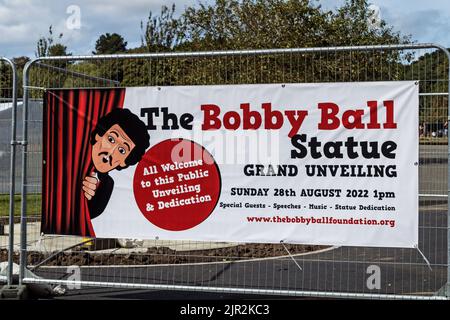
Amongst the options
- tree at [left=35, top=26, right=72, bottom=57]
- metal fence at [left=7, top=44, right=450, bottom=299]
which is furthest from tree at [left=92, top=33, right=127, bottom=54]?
metal fence at [left=7, top=44, right=450, bottom=299]

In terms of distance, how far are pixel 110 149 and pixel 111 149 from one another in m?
0.01

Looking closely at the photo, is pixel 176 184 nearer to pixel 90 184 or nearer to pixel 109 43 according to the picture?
pixel 90 184

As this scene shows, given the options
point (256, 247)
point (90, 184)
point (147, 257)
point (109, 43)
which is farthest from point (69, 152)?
point (109, 43)

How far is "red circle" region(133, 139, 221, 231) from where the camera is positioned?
6.74m

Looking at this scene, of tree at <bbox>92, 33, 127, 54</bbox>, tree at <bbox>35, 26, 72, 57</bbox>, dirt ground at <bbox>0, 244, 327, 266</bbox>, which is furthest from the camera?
tree at <bbox>92, 33, 127, 54</bbox>

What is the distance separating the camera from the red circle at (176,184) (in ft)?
22.1

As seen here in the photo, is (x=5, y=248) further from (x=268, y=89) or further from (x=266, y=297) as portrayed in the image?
(x=268, y=89)

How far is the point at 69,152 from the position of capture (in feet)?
23.2

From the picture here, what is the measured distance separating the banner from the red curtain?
0.4 inches

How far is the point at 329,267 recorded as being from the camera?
8875mm

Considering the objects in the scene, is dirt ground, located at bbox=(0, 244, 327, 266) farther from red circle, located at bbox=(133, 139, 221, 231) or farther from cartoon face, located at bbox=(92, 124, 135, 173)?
cartoon face, located at bbox=(92, 124, 135, 173)

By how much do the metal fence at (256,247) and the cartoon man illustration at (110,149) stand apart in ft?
2.30
